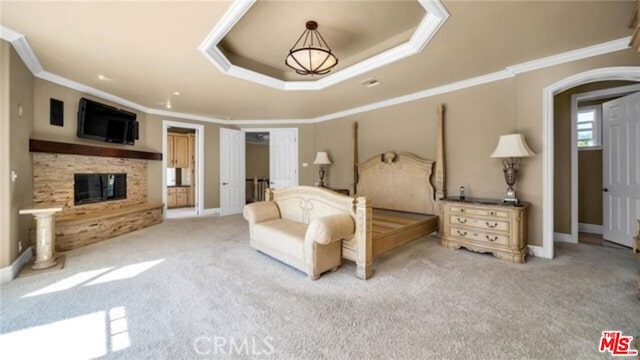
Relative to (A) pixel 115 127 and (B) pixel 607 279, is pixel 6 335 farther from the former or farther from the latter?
(B) pixel 607 279

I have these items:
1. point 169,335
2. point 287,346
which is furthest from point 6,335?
point 287,346

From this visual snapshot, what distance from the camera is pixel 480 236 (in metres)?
3.42

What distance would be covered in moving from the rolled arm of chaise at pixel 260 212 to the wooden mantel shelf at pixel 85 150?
2.97 m

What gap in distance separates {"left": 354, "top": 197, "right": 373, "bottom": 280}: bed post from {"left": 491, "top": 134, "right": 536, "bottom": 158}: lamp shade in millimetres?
2037

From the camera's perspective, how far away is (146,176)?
557 cm

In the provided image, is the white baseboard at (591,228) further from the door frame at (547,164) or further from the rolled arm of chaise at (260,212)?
the rolled arm of chaise at (260,212)

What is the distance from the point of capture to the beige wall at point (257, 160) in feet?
32.5

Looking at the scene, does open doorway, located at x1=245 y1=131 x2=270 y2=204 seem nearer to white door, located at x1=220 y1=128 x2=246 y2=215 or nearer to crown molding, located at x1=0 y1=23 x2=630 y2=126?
white door, located at x1=220 y1=128 x2=246 y2=215

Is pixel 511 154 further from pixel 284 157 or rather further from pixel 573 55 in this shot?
pixel 284 157

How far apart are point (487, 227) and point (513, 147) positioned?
3.54 feet

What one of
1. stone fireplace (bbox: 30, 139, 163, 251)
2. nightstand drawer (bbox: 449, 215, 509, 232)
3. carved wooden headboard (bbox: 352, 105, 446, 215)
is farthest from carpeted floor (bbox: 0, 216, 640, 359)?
carved wooden headboard (bbox: 352, 105, 446, 215)

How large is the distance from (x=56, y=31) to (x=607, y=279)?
625 cm

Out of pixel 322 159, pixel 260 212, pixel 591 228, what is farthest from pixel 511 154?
pixel 322 159

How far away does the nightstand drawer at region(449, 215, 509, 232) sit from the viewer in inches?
127
